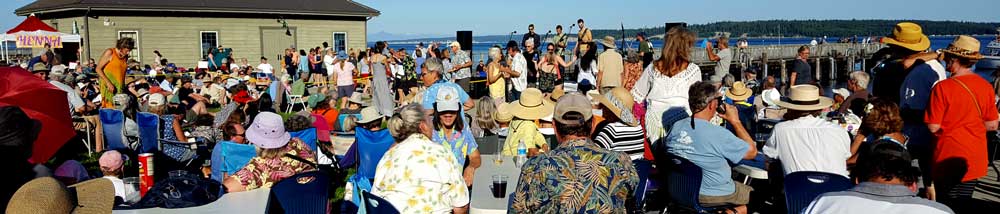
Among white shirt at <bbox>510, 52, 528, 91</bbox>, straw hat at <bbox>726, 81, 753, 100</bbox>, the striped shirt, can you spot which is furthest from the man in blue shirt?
white shirt at <bbox>510, 52, 528, 91</bbox>

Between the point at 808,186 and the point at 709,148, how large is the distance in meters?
0.66

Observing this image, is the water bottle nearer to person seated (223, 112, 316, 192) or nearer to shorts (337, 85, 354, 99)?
person seated (223, 112, 316, 192)

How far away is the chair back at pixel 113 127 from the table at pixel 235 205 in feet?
13.4

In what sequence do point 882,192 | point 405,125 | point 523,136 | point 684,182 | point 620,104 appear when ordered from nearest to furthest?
point 882,192 → point 405,125 → point 684,182 → point 620,104 → point 523,136

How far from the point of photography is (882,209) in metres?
3.12

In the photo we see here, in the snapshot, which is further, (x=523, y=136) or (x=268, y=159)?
(x=523, y=136)

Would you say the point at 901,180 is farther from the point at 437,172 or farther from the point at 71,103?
the point at 71,103

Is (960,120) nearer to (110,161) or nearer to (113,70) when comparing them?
(110,161)

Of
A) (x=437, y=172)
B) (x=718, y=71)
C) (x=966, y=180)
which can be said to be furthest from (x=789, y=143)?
(x=718, y=71)

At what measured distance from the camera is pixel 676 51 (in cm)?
580

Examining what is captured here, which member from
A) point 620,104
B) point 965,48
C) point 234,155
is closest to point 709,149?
point 620,104

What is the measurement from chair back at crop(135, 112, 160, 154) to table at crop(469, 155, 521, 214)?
142 inches

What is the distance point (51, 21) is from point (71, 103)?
17.1 meters

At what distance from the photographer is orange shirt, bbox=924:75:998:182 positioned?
4695 mm
